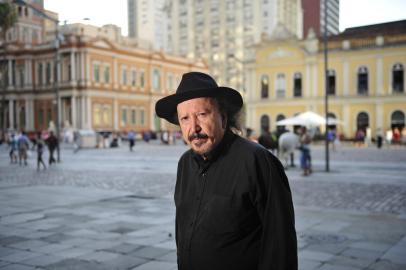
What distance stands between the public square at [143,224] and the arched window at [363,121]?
3200cm

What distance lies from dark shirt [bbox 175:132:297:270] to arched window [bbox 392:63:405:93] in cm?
4409

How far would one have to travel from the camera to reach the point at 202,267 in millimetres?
2371

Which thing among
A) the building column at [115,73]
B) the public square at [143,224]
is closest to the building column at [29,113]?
the building column at [115,73]

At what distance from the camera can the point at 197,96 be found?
247 centimetres

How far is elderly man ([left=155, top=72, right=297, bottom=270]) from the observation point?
7.16 feet

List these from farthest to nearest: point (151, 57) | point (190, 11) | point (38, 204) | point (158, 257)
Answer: point (190, 11) → point (151, 57) → point (38, 204) → point (158, 257)

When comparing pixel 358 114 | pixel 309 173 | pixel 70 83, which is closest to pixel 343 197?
pixel 309 173

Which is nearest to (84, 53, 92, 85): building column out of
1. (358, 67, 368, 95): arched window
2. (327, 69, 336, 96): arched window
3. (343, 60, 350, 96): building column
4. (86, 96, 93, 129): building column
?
(86, 96, 93, 129): building column

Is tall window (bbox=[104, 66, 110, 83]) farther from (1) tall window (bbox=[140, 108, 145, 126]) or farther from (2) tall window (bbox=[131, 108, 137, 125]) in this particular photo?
(1) tall window (bbox=[140, 108, 145, 126])

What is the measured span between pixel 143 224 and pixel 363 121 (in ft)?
133

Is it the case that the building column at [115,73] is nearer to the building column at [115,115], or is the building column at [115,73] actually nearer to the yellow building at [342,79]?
the building column at [115,115]

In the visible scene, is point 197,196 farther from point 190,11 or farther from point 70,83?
point 190,11

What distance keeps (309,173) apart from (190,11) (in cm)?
8582

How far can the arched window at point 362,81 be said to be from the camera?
43.6 metres
